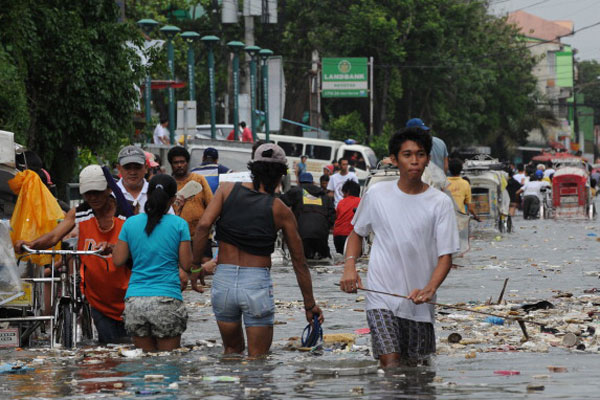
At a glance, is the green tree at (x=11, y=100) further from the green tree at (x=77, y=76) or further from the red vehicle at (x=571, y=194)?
the red vehicle at (x=571, y=194)

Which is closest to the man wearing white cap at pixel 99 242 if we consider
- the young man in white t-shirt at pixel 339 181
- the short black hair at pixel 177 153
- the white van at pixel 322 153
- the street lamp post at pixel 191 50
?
the short black hair at pixel 177 153

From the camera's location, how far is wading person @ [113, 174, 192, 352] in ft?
28.6

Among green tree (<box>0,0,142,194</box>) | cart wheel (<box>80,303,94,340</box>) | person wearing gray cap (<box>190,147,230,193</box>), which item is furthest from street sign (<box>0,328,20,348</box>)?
green tree (<box>0,0,142,194</box>)

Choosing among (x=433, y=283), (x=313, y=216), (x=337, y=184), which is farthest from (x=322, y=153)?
(x=433, y=283)

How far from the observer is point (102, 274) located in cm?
952

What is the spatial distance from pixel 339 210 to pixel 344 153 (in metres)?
25.3

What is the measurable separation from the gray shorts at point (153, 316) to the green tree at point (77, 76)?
12.7 m

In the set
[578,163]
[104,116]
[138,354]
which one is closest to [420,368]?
[138,354]

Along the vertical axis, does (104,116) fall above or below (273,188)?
above

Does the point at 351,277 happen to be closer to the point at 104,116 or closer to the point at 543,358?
the point at 543,358

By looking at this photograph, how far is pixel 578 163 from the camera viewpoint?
42531mm

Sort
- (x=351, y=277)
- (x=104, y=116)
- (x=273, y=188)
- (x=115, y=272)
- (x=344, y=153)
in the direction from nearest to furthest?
(x=351, y=277), (x=273, y=188), (x=115, y=272), (x=104, y=116), (x=344, y=153)

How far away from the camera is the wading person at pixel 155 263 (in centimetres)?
872

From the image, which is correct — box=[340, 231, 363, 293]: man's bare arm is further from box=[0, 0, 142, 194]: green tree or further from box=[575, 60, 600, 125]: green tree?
box=[575, 60, 600, 125]: green tree
